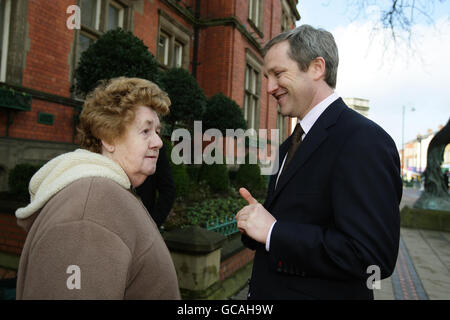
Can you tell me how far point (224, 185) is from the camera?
8.97 metres

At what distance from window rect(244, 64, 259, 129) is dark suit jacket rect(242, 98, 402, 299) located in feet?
41.5

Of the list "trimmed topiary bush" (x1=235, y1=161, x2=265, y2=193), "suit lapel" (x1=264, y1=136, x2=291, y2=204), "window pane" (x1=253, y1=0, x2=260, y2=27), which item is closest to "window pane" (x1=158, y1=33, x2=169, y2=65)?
"trimmed topiary bush" (x1=235, y1=161, x2=265, y2=193)

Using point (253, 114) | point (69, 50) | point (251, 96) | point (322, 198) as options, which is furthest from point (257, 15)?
point (322, 198)

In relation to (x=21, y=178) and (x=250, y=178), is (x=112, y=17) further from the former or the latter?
(x=250, y=178)

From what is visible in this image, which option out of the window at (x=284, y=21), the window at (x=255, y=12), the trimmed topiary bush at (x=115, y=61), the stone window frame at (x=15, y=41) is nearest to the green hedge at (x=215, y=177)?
the trimmed topiary bush at (x=115, y=61)

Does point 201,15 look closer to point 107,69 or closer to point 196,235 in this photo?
point 107,69

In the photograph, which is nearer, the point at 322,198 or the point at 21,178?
the point at 322,198

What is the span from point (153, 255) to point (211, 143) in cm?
950

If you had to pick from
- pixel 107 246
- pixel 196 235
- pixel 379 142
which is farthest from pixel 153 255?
pixel 196 235

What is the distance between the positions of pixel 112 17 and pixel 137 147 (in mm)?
8238

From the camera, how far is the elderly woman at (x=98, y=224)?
3.45ft

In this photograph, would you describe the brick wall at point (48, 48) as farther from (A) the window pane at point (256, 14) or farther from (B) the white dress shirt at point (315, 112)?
(A) the window pane at point (256, 14)

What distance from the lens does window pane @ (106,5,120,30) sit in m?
8.25

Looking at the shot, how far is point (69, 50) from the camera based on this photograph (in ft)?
22.0
